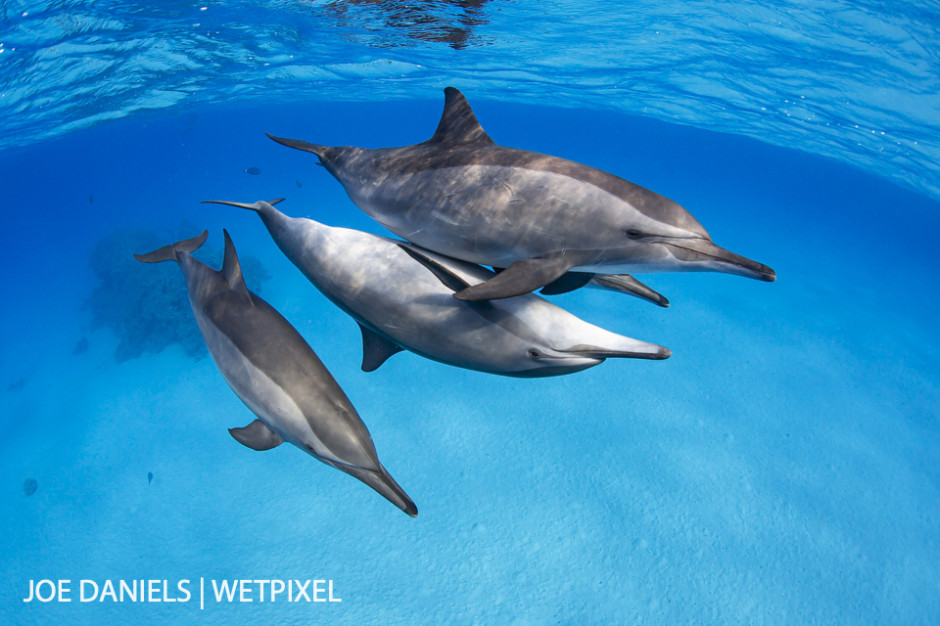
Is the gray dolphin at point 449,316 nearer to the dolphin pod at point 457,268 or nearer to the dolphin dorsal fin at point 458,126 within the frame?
the dolphin pod at point 457,268

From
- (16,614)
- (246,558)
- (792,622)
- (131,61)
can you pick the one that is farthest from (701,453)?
(131,61)

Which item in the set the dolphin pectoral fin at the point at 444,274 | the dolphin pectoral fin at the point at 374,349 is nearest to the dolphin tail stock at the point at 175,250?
the dolphin pectoral fin at the point at 374,349

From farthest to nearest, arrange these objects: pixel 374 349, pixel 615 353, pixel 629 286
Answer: pixel 374 349 < pixel 629 286 < pixel 615 353

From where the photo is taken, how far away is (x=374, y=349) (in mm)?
3277

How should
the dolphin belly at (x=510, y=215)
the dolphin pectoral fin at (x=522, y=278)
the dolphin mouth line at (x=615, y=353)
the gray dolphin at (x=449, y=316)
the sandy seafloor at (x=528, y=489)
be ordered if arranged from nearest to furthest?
the dolphin pectoral fin at (x=522, y=278) → the dolphin mouth line at (x=615, y=353) → the dolphin belly at (x=510, y=215) → the gray dolphin at (x=449, y=316) → the sandy seafloor at (x=528, y=489)

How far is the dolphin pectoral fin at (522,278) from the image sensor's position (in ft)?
7.11

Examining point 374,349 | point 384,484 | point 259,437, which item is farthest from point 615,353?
point 259,437

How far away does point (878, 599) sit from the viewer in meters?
8.30

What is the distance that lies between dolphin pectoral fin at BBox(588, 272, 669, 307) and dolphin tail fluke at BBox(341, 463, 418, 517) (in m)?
1.64

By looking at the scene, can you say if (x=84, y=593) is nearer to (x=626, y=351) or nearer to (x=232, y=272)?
(x=232, y=272)

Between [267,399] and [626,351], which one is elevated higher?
[626,351]

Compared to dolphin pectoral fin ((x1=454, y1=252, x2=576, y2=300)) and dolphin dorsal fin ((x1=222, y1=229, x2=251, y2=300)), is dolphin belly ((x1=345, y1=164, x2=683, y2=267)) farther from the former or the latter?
dolphin dorsal fin ((x1=222, y1=229, x2=251, y2=300))

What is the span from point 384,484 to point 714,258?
2.04 meters

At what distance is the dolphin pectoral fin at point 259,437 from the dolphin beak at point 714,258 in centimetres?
271
